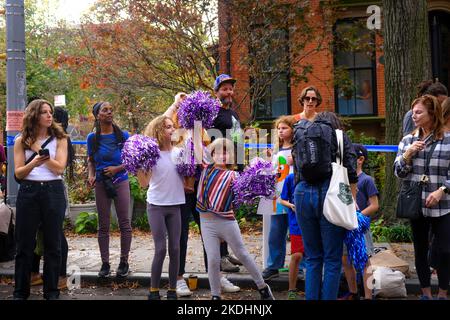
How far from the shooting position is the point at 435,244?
16.8ft

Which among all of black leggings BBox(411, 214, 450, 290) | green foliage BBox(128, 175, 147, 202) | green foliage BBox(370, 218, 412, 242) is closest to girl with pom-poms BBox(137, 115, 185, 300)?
black leggings BBox(411, 214, 450, 290)

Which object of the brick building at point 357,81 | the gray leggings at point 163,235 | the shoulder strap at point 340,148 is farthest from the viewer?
the brick building at point 357,81

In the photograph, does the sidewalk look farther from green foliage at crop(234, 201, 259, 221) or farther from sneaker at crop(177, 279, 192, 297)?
green foliage at crop(234, 201, 259, 221)

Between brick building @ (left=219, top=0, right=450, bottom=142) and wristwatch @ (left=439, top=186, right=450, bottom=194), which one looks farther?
brick building @ (left=219, top=0, right=450, bottom=142)

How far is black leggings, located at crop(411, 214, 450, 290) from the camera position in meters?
5.02

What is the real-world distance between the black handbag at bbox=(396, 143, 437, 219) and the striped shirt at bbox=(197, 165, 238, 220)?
1.60 m

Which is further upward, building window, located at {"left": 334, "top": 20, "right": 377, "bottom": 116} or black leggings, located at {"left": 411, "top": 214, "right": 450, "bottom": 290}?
building window, located at {"left": 334, "top": 20, "right": 377, "bottom": 116}

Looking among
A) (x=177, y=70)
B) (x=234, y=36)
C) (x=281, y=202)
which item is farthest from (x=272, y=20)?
(x=281, y=202)

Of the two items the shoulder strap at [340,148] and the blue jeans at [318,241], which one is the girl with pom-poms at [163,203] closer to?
the blue jeans at [318,241]

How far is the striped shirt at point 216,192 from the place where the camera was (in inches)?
202

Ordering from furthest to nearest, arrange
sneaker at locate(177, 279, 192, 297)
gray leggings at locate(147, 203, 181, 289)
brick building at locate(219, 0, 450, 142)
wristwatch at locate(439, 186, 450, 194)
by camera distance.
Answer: brick building at locate(219, 0, 450, 142)
sneaker at locate(177, 279, 192, 297)
gray leggings at locate(147, 203, 181, 289)
wristwatch at locate(439, 186, 450, 194)

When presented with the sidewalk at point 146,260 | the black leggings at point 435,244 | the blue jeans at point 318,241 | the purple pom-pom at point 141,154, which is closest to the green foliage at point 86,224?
the sidewalk at point 146,260

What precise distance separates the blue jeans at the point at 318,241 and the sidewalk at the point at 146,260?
164cm
